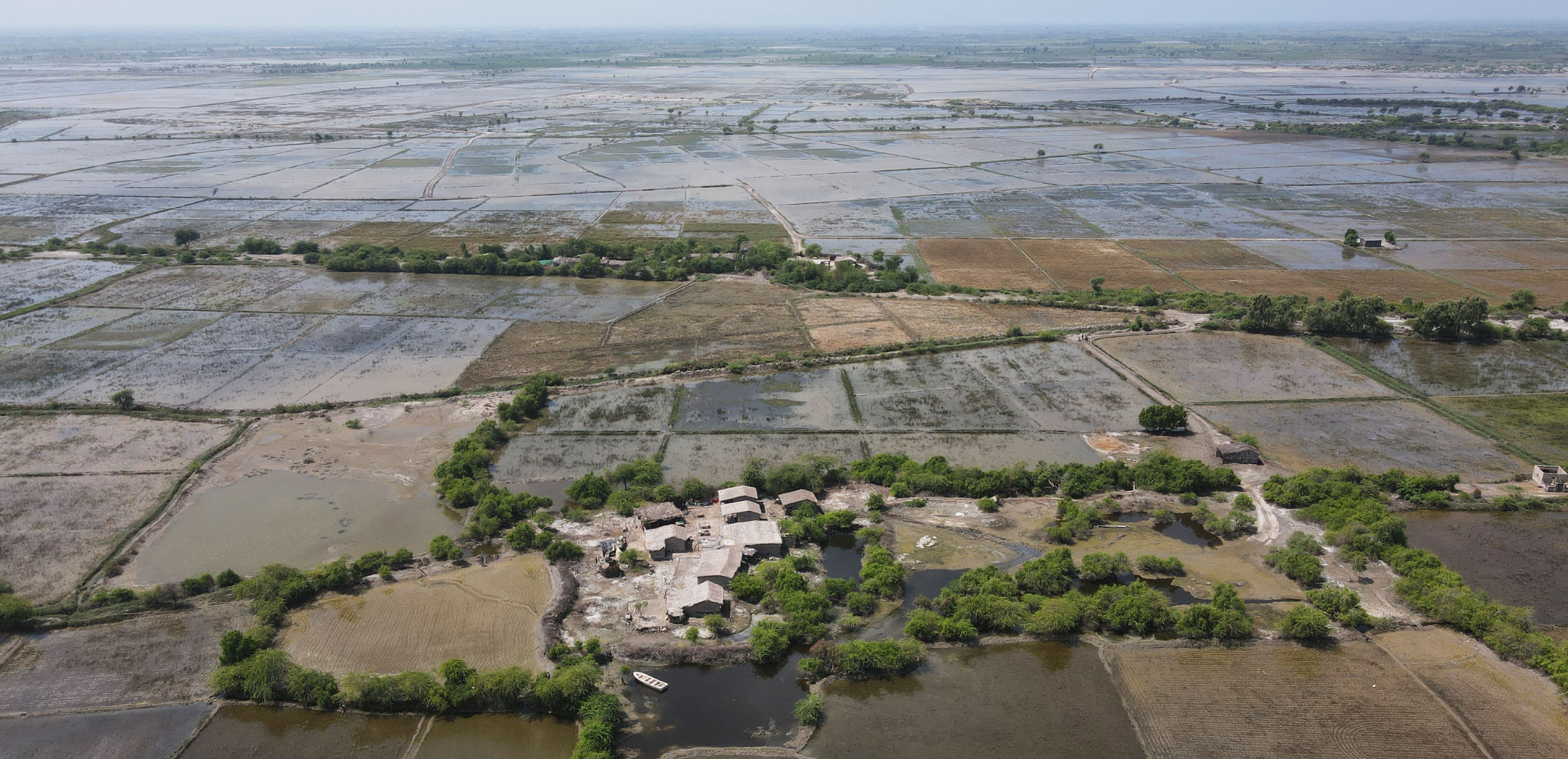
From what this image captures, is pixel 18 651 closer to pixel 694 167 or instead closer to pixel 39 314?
pixel 39 314

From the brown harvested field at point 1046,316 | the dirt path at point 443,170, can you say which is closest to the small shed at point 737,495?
the brown harvested field at point 1046,316

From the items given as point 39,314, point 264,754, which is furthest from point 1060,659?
point 39,314

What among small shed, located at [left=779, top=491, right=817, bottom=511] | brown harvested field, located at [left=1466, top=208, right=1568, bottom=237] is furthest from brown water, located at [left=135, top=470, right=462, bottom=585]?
brown harvested field, located at [left=1466, top=208, right=1568, bottom=237]

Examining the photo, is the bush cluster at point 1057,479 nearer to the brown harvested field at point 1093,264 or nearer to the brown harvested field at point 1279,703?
the brown harvested field at point 1279,703

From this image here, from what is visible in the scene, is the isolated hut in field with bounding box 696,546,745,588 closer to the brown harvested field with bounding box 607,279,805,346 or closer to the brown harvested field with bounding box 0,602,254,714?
the brown harvested field with bounding box 0,602,254,714

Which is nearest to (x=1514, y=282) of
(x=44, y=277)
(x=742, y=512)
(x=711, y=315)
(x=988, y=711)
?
(x=711, y=315)
